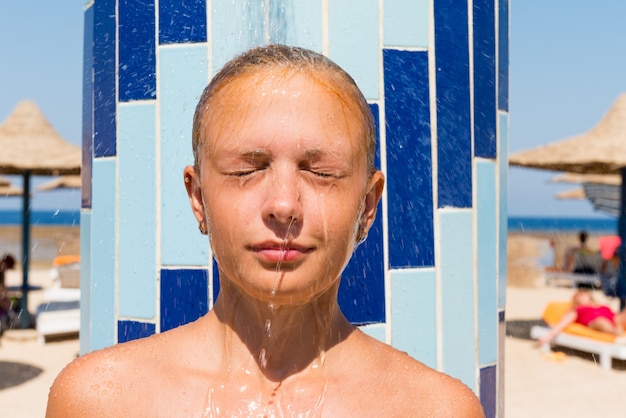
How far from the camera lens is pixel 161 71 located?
1855 millimetres

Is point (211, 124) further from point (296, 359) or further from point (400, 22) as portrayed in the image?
point (400, 22)

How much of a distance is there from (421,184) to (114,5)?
108 centimetres

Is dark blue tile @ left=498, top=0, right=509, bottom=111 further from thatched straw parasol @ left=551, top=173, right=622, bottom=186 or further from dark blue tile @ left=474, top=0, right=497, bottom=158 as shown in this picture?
thatched straw parasol @ left=551, top=173, right=622, bottom=186

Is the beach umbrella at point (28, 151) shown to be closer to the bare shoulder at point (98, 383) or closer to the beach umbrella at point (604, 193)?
the bare shoulder at point (98, 383)

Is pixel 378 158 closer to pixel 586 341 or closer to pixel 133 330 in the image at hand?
pixel 133 330

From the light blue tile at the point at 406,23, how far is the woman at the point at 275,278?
0.56m

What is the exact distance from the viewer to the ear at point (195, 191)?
1.39 meters

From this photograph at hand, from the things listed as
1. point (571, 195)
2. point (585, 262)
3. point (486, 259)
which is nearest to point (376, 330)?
point (486, 259)

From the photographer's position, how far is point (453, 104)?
6.22ft

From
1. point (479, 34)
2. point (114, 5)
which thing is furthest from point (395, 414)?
point (114, 5)

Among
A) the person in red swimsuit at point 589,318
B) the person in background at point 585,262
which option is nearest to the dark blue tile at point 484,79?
the person in red swimsuit at point 589,318

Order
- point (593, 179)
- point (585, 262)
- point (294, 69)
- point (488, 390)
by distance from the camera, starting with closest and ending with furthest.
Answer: point (294, 69) < point (488, 390) < point (585, 262) < point (593, 179)

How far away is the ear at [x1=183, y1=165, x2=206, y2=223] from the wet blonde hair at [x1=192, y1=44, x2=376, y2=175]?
0.03 m

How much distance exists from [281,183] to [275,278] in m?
0.18
